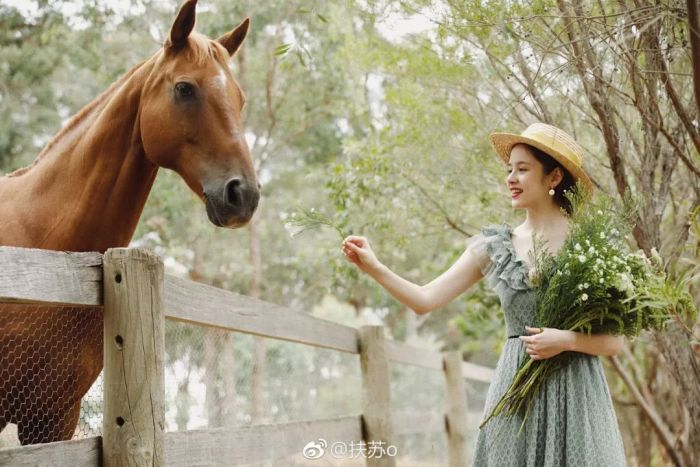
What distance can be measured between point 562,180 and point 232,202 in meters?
1.24

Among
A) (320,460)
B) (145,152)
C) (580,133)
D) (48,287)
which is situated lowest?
(320,460)

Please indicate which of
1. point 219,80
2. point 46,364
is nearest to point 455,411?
point 219,80

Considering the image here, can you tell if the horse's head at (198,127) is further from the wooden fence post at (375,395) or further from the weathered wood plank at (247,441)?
the wooden fence post at (375,395)

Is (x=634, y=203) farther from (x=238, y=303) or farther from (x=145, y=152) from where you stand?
(x=145, y=152)

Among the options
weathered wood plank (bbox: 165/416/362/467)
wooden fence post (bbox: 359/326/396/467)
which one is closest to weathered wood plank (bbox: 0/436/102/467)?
weathered wood plank (bbox: 165/416/362/467)

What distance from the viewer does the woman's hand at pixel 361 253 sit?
8.48 ft

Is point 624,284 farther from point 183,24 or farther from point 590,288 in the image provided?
point 183,24

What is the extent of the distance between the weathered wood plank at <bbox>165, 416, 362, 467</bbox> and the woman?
0.83 metres

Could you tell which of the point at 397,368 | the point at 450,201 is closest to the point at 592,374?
the point at 450,201

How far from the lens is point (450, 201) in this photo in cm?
643

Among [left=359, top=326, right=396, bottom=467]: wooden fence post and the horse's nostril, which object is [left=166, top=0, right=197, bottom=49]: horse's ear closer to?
the horse's nostril

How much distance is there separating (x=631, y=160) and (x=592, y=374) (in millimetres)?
2264

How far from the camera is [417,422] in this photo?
6.38 metres

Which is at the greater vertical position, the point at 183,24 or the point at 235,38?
the point at 235,38
